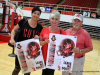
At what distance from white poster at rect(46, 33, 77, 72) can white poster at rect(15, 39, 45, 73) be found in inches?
4.6

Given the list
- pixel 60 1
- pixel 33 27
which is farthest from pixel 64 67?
pixel 60 1

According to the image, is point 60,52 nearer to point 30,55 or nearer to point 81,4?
point 30,55

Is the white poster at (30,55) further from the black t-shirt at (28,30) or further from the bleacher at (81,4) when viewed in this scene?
the bleacher at (81,4)

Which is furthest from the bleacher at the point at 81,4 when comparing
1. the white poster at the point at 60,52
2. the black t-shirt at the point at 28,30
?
the white poster at the point at 60,52

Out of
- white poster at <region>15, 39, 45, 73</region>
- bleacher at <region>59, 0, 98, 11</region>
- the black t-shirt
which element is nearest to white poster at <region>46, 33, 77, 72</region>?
white poster at <region>15, 39, 45, 73</region>

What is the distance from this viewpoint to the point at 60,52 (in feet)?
5.03

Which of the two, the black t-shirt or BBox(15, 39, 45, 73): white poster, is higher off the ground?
the black t-shirt

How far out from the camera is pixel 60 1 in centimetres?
1345

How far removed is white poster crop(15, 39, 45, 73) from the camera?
158 cm

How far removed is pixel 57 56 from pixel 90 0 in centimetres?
1127

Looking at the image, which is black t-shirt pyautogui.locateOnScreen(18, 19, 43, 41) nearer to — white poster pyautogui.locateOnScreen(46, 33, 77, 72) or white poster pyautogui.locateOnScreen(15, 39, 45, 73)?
white poster pyautogui.locateOnScreen(15, 39, 45, 73)

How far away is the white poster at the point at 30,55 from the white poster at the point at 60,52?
12 centimetres

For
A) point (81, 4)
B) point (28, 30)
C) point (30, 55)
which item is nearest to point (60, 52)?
point (30, 55)

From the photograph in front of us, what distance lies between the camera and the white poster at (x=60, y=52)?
1503 mm
